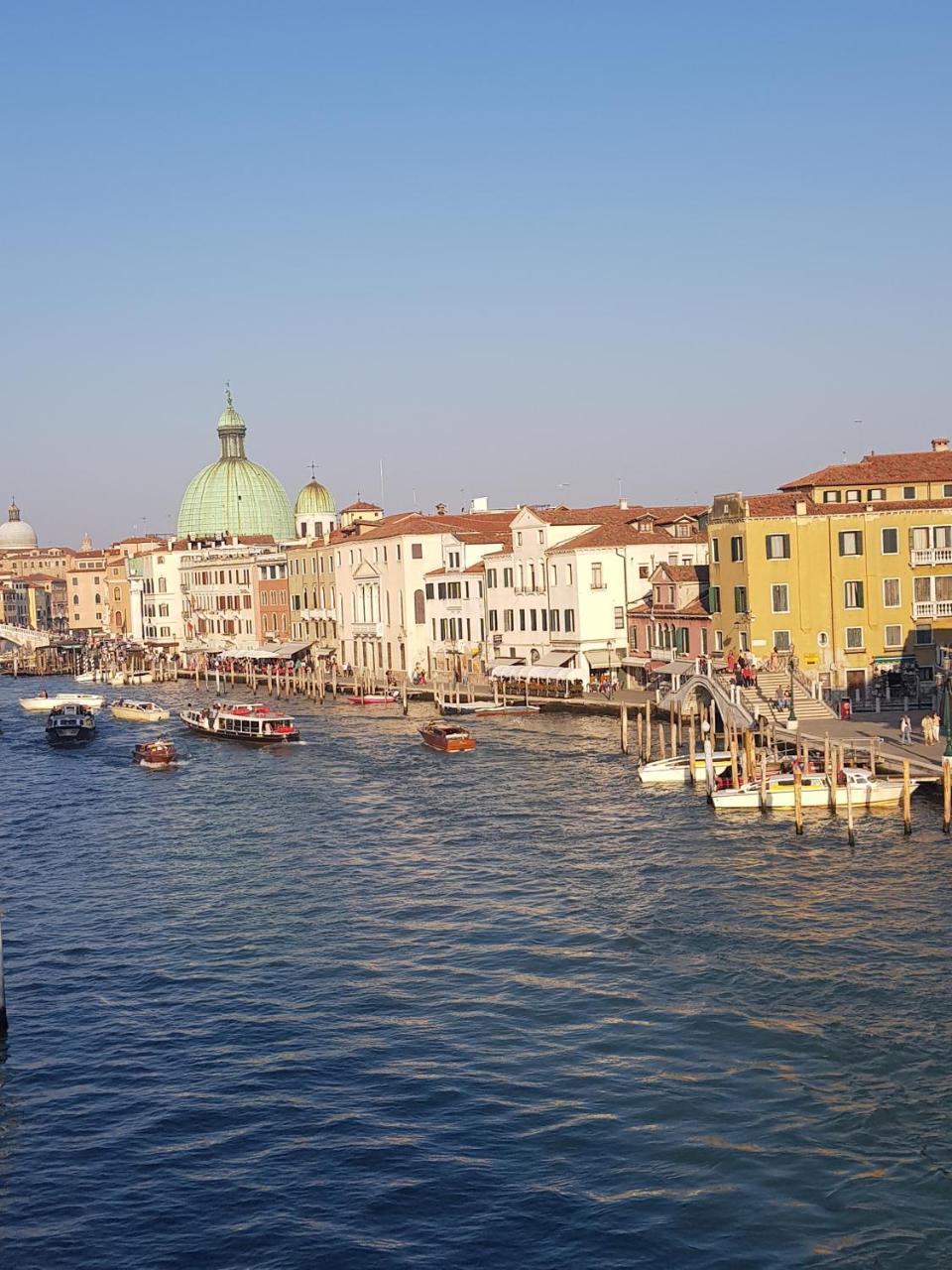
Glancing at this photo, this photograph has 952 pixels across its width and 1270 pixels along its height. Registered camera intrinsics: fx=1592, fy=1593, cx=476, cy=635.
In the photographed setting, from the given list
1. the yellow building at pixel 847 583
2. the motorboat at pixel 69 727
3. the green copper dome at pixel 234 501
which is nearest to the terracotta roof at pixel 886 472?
the yellow building at pixel 847 583

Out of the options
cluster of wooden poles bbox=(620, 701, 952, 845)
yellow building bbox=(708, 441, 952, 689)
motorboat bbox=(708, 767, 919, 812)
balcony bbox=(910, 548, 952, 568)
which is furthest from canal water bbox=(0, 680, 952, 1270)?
balcony bbox=(910, 548, 952, 568)

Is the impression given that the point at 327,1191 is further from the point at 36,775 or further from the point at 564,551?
the point at 564,551

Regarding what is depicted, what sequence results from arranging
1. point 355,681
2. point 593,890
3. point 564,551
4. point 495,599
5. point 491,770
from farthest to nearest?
point 355,681, point 495,599, point 564,551, point 491,770, point 593,890

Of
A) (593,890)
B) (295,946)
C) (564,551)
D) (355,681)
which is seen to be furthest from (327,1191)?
(355,681)

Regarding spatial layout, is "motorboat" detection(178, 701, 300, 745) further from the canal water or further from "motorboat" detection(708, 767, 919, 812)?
"motorboat" detection(708, 767, 919, 812)

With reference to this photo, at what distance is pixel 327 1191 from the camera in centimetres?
2164

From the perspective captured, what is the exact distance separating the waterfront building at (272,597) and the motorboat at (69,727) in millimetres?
41310

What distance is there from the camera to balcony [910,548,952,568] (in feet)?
210

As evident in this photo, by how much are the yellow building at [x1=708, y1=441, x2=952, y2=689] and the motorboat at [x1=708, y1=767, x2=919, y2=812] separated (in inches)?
670

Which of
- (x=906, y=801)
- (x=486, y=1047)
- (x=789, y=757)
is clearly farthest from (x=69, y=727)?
A: (x=486, y=1047)

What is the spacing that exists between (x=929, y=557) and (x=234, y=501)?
378ft

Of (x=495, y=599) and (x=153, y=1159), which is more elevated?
(x=495, y=599)

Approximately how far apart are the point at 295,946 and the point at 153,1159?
1101 cm

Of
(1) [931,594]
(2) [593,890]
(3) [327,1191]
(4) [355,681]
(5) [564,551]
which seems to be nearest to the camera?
(3) [327,1191]
